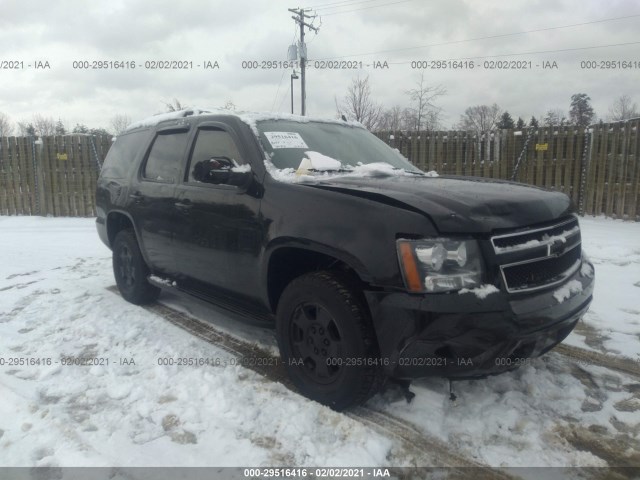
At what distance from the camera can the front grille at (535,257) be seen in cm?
236

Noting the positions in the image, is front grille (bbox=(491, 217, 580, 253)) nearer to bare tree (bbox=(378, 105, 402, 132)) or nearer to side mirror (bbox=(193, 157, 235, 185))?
side mirror (bbox=(193, 157, 235, 185))

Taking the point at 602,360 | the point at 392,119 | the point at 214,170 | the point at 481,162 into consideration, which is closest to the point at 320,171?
the point at 214,170

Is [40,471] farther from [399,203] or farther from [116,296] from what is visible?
[116,296]

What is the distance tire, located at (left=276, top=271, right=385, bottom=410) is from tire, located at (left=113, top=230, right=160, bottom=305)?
7.54 feet

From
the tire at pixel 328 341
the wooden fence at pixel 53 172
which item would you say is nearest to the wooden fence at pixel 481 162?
the wooden fence at pixel 53 172

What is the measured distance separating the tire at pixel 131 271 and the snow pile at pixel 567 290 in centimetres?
374

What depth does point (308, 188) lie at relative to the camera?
2.82 m

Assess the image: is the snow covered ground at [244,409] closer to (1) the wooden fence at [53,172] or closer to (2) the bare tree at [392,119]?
(1) the wooden fence at [53,172]

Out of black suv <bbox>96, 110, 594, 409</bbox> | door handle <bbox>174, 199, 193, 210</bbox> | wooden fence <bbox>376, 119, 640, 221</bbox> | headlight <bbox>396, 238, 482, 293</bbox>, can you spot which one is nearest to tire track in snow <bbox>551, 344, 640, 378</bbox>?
black suv <bbox>96, 110, 594, 409</bbox>

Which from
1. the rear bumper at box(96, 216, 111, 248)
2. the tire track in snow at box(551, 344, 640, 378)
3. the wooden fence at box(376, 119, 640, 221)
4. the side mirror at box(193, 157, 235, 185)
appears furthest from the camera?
the wooden fence at box(376, 119, 640, 221)

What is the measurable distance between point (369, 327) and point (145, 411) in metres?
1.47

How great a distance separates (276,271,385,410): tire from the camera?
2527mm

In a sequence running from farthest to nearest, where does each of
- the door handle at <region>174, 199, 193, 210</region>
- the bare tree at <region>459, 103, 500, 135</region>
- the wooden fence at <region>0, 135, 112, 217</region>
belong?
the bare tree at <region>459, 103, 500, 135</region>
the wooden fence at <region>0, 135, 112, 217</region>
the door handle at <region>174, 199, 193, 210</region>

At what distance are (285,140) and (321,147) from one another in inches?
12.3
